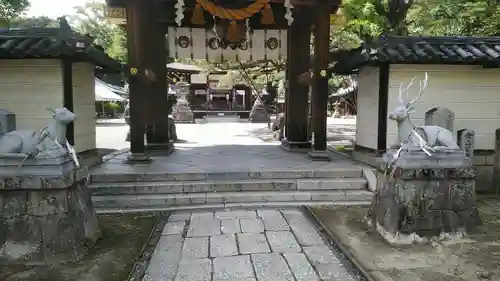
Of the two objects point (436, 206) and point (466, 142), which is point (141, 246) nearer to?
point (436, 206)

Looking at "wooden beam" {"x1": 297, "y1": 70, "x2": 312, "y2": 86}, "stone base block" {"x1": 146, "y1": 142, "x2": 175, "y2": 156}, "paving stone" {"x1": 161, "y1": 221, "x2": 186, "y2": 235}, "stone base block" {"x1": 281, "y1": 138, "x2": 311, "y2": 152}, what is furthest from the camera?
"stone base block" {"x1": 281, "y1": 138, "x2": 311, "y2": 152}

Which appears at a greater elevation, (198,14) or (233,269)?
(198,14)

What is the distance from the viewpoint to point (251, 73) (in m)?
21.2

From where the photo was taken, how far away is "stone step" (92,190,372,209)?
6852mm

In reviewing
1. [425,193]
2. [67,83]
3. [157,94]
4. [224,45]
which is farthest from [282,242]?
[224,45]

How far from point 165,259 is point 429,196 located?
3.82 metres

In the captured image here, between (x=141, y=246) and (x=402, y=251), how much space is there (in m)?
3.54

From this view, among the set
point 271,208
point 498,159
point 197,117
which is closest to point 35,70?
point 271,208

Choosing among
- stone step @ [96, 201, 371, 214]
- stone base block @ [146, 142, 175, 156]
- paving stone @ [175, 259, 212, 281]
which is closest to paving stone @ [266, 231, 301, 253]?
paving stone @ [175, 259, 212, 281]

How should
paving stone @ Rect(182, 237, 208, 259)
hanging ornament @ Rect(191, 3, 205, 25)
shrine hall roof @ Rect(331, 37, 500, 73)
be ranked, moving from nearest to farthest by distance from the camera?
paving stone @ Rect(182, 237, 208, 259), shrine hall roof @ Rect(331, 37, 500, 73), hanging ornament @ Rect(191, 3, 205, 25)

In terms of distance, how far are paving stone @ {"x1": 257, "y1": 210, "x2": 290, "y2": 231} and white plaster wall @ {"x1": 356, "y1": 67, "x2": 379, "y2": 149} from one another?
3541 millimetres

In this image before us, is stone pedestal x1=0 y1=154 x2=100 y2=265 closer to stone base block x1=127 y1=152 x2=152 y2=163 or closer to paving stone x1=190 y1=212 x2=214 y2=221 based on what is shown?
paving stone x1=190 y1=212 x2=214 y2=221

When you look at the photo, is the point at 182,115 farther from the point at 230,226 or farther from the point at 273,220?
the point at 230,226

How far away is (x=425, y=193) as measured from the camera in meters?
5.41
